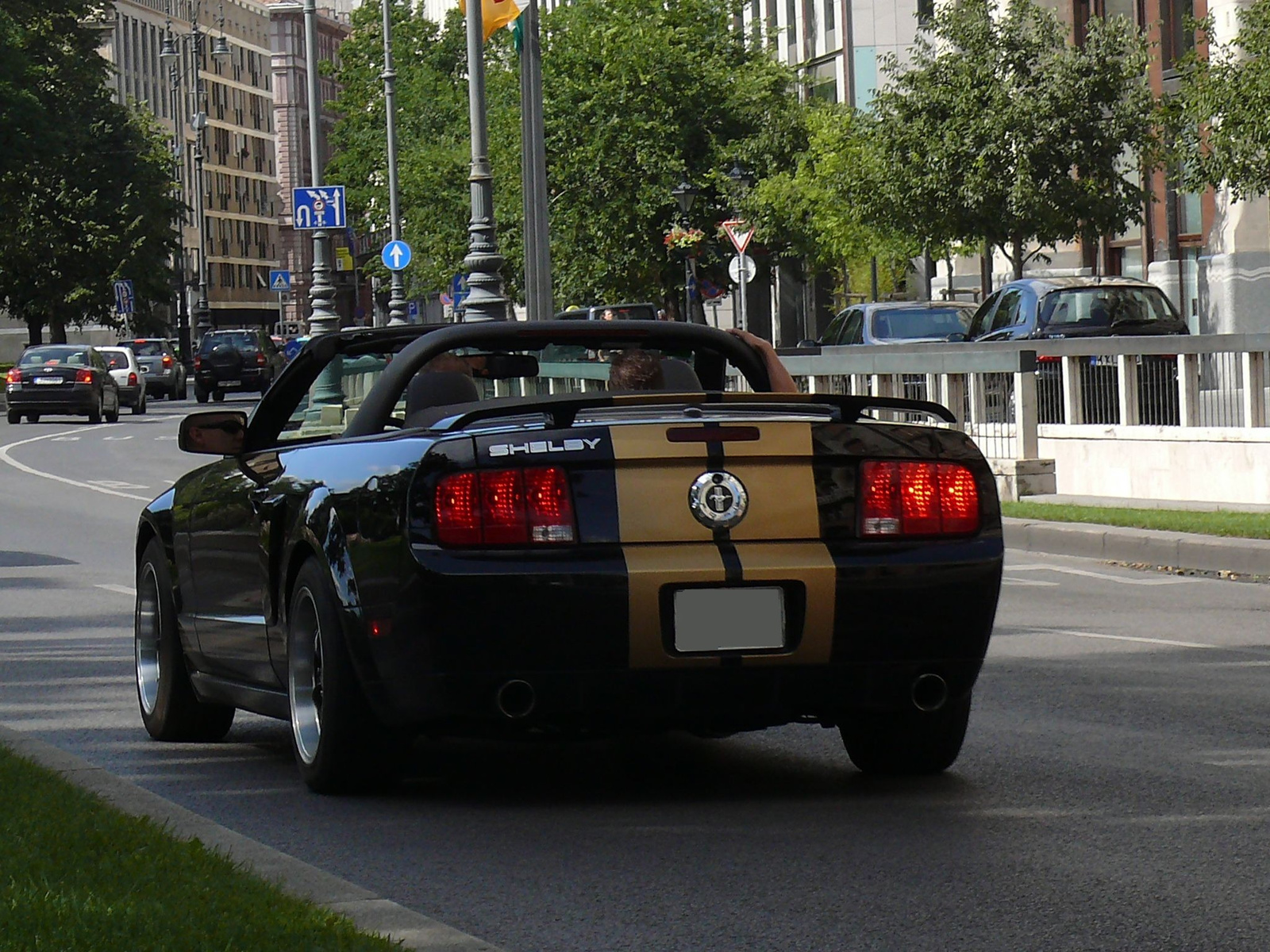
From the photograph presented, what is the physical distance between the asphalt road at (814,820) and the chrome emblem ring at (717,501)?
71 centimetres

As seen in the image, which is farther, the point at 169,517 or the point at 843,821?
the point at 169,517

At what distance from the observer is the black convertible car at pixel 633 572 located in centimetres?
684

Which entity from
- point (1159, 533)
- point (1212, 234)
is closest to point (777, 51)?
point (1212, 234)

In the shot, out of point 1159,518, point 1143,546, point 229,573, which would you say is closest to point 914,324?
point 1159,518

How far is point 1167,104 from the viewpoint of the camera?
3266cm

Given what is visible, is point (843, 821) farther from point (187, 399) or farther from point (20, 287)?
point (20, 287)

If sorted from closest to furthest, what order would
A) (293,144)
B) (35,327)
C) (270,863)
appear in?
(270,863) < (35,327) < (293,144)

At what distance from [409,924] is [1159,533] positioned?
41.3 ft

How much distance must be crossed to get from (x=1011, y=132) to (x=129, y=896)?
120 feet

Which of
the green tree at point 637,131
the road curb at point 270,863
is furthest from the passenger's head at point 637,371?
the green tree at point 637,131

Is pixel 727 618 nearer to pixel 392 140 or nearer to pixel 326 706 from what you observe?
pixel 326 706

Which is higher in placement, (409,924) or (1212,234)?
(1212,234)

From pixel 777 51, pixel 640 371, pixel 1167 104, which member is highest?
pixel 777 51

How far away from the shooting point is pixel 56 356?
50.3m
